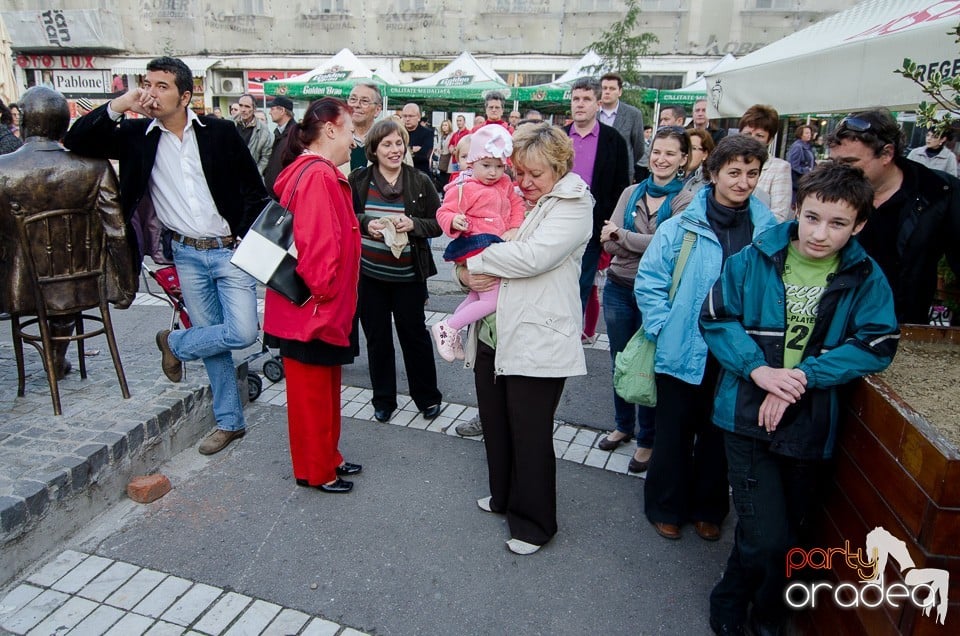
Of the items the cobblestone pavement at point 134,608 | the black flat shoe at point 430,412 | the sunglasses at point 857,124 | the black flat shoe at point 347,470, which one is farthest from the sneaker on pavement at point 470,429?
the sunglasses at point 857,124

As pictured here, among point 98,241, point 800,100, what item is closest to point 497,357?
point 98,241

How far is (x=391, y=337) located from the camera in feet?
14.5

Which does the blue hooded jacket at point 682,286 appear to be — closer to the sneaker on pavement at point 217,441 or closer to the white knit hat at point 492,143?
the white knit hat at point 492,143

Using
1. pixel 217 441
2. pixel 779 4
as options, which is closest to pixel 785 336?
pixel 217 441

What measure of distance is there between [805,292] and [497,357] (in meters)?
1.27

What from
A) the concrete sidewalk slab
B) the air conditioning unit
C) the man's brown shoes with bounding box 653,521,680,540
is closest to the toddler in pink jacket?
the concrete sidewalk slab

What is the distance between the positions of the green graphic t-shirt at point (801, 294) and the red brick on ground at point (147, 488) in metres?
3.13

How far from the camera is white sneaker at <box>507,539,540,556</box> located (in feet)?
10.2

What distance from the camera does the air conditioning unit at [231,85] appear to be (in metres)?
24.5

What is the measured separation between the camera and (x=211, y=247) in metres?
3.84

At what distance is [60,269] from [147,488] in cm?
134

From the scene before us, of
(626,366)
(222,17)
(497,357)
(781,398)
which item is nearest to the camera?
(781,398)

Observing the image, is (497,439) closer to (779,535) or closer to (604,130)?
(779,535)

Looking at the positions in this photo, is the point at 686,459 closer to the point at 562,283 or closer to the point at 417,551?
the point at 562,283
